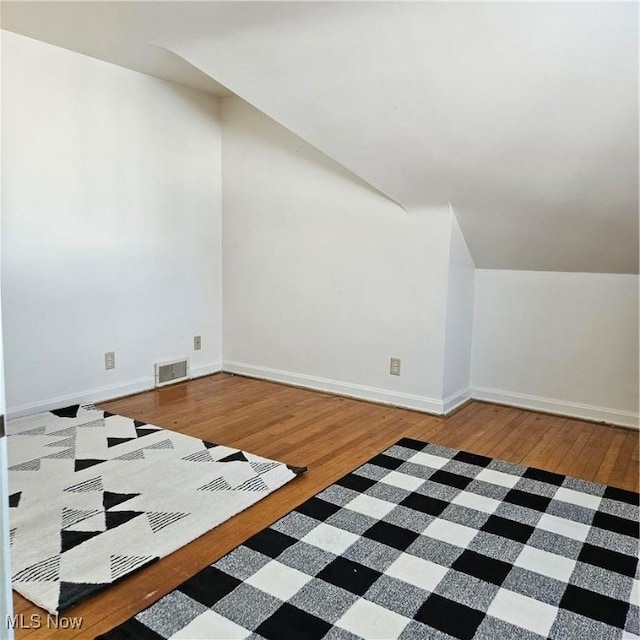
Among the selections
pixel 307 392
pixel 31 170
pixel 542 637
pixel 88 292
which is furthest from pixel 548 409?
pixel 31 170

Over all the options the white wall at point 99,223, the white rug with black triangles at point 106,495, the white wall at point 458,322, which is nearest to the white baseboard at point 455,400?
the white wall at point 458,322

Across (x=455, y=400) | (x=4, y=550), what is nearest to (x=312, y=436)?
(x=455, y=400)

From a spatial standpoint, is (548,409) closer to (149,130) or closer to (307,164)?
(307,164)

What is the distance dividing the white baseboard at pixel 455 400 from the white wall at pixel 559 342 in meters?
0.09

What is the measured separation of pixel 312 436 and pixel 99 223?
6.48 ft

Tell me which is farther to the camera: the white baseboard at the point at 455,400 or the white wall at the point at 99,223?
the white baseboard at the point at 455,400

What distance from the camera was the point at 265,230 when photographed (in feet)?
13.9

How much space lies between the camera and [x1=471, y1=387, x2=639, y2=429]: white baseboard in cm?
338

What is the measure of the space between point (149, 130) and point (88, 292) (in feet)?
4.01

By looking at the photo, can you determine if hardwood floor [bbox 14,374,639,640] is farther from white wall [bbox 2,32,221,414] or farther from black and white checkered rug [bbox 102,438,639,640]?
white wall [bbox 2,32,221,414]

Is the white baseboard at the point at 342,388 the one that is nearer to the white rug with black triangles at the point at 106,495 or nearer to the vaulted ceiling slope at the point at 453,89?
the vaulted ceiling slope at the point at 453,89

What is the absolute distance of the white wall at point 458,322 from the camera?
352 centimetres

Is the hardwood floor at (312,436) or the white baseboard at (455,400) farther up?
the white baseboard at (455,400)

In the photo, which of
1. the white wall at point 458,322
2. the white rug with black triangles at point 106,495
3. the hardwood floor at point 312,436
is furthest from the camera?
the white wall at point 458,322
